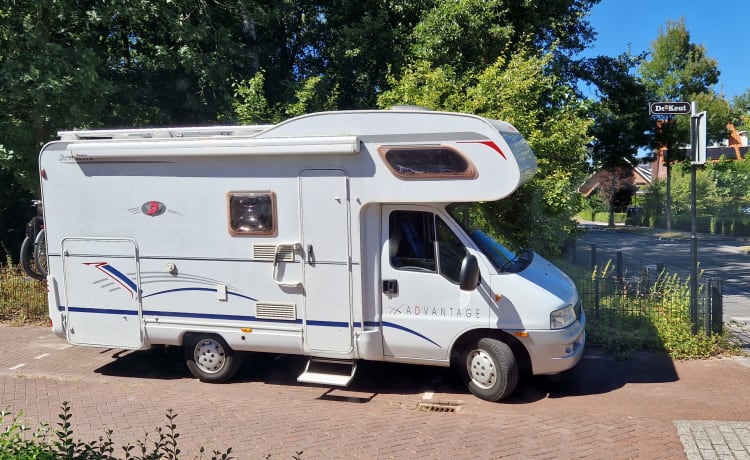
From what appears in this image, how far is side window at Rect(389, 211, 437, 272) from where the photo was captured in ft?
20.0

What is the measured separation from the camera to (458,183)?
5820 mm

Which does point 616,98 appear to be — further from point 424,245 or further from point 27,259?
point 27,259

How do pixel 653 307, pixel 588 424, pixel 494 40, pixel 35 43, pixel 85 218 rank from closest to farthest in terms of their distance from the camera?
pixel 588 424
pixel 85 218
pixel 653 307
pixel 35 43
pixel 494 40

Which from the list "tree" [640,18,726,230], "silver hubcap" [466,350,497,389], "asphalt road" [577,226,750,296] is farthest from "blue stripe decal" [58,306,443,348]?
"tree" [640,18,726,230]

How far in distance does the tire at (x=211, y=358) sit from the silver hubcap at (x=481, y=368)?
2.64 m

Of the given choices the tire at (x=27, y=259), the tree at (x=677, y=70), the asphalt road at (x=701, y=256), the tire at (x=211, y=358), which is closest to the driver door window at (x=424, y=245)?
the tire at (x=211, y=358)

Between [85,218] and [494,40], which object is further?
[494,40]

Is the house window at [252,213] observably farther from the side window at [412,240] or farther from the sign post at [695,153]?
the sign post at [695,153]

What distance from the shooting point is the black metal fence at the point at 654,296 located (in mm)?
7637

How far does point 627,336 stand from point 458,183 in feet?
11.5

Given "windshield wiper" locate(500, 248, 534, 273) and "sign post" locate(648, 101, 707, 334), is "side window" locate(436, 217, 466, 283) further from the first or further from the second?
"sign post" locate(648, 101, 707, 334)

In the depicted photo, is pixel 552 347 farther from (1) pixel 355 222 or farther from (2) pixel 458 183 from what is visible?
(1) pixel 355 222

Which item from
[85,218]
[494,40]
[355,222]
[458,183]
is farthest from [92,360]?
[494,40]

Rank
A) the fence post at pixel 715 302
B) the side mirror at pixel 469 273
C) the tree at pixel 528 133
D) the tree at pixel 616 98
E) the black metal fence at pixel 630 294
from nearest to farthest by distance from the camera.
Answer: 1. the side mirror at pixel 469 273
2. the fence post at pixel 715 302
3. the black metal fence at pixel 630 294
4. the tree at pixel 528 133
5. the tree at pixel 616 98
